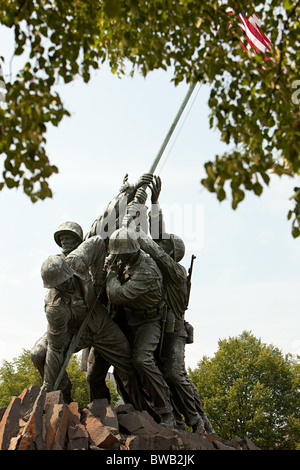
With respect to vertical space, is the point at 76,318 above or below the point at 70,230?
below

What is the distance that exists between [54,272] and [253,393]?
44.0ft

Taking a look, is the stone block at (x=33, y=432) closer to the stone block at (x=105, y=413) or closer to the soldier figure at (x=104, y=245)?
the stone block at (x=105, y=413)

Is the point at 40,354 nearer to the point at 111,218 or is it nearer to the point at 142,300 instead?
the point at 142,300

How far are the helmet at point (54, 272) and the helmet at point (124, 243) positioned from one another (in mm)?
847

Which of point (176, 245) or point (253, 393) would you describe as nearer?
point (176, 245)

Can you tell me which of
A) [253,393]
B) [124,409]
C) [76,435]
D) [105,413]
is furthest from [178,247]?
[253,393]

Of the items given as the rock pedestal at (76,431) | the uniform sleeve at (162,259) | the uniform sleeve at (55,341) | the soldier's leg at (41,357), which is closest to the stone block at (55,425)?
the rock pedestal at (76,431)

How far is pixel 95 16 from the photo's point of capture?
181 inches

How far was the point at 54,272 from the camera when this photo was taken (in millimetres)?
6383

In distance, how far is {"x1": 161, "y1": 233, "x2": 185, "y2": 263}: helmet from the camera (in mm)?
8156

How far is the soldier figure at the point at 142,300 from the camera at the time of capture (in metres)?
6.92
